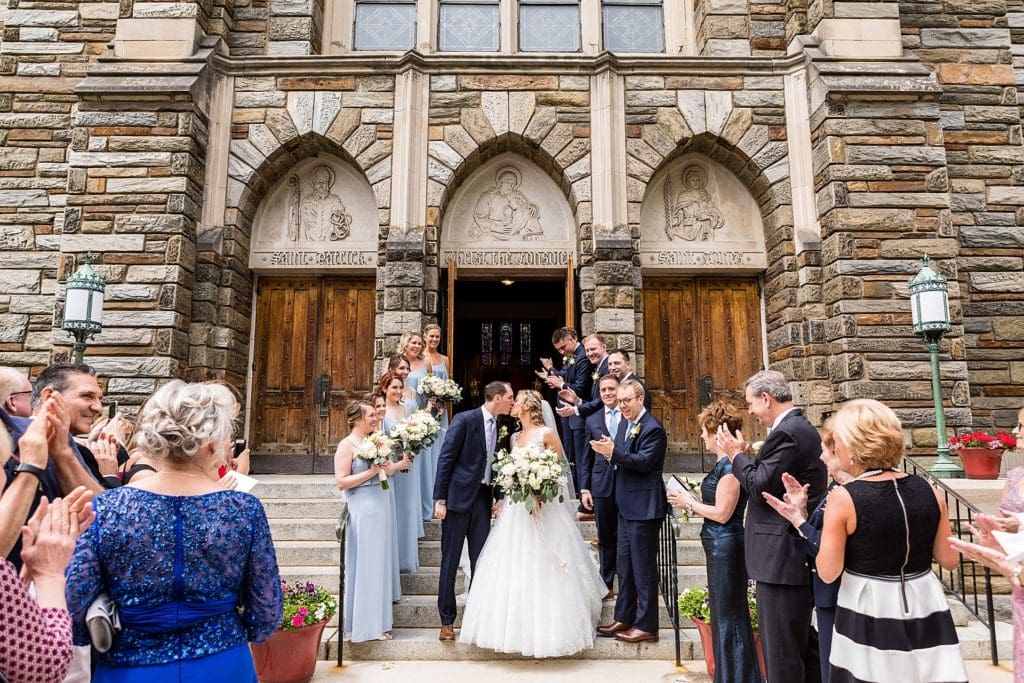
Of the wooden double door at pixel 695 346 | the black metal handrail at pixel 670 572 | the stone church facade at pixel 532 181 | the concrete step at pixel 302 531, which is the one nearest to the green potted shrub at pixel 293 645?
the concrete step at pixel 302 531

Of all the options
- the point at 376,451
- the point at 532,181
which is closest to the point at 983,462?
the point at 376,451

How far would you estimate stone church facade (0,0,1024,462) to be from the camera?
28.6 ft

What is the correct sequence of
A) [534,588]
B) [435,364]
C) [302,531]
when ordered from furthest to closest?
[435,364] < [302,531] < [534,588]

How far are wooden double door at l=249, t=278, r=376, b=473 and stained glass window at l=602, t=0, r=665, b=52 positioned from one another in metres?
5.84

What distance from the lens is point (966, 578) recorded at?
6.49 meters

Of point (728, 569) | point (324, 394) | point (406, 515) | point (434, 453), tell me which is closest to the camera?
point (728, 569)

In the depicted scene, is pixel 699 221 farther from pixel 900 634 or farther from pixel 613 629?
pixel 900 634


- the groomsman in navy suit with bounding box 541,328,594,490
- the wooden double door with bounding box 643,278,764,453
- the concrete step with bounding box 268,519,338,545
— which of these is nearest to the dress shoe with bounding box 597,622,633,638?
the groomsman in navy suit with bounding box 541,328,594,490

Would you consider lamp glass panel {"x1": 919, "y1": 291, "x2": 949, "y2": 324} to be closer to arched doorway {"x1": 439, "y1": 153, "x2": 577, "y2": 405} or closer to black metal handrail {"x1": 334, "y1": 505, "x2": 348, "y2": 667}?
arched doorway {"x1": 439, "y1": 153, "x2": 577, "y2": 405}

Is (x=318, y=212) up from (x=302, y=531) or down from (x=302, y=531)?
up

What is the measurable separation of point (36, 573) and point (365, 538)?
11.0 feet

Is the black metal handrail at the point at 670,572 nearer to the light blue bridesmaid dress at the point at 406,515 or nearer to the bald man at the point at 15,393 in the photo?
the light blue bridesmaid dress at the point at 406,515

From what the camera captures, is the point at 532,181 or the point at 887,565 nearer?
the point at 887,565

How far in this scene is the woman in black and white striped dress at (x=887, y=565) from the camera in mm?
2623
